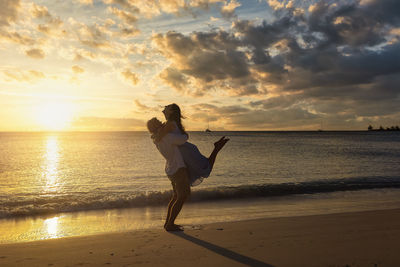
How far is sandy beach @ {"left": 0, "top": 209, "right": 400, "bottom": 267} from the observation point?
4680mm

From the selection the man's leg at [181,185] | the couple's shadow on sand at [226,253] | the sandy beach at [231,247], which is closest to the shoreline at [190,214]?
the sandy beach at [231,247]

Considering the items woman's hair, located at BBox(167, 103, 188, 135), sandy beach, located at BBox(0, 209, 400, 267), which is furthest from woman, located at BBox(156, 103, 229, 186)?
sandy beach, located at BBox(0, 209, 400, 267)

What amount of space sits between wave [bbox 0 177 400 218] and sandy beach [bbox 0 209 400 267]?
4.33m

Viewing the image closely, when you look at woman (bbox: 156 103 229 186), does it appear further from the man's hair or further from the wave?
the wave

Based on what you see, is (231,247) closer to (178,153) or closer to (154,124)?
(178,153)

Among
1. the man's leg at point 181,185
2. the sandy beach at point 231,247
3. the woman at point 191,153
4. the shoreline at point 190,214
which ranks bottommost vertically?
the shoreline at point 190,214

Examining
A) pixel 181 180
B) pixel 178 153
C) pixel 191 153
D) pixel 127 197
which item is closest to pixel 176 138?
pixel 178 153

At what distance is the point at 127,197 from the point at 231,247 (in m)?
7.24

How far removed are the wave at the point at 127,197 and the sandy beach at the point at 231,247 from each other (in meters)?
4.33

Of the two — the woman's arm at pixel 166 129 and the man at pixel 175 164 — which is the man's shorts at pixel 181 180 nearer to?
the man at pixel 175 164

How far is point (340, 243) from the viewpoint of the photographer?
5500 millimetres

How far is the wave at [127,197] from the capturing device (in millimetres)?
9969

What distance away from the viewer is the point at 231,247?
17.6 feet

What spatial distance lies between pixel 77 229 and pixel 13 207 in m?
4.33
